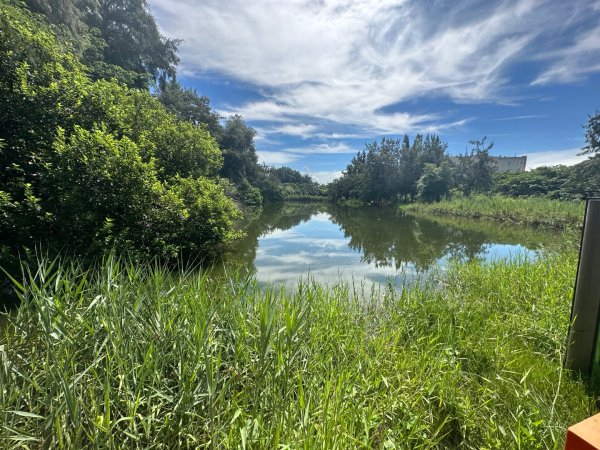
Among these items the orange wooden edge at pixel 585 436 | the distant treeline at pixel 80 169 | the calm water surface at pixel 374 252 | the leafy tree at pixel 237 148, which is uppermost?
the leafy tree at pixel 237 148

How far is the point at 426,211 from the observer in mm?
22000

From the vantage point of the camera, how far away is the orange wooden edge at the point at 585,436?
0.60 meters

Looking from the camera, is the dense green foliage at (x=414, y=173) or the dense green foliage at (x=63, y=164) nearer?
the dense green foliage at (x=63, y=164)

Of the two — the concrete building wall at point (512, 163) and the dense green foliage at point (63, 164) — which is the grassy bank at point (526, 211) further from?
the concrete building wall at point (512, 163)

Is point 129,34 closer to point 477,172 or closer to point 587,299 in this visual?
point 587,299

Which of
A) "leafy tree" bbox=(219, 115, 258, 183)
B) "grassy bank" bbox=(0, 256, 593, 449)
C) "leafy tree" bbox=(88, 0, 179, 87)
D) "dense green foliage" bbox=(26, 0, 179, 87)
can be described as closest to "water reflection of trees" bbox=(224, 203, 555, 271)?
"grassy bank" bbox=(0, 256, 593, 449)

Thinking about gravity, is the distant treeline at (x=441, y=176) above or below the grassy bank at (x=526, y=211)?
above

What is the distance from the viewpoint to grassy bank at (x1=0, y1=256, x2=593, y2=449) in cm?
131

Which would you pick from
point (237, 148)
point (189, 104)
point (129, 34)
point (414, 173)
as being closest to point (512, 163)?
point (414, 173)

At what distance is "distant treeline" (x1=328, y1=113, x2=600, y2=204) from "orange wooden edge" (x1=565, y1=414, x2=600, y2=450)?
54.6 feet

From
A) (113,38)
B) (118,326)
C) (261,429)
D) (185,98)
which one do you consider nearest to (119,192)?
(118,326)

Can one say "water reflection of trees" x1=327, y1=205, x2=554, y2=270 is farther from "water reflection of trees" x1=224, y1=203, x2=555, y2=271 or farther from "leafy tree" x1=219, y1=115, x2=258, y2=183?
"leafy tree" x1=219, y1=115, x2=258, y2=183

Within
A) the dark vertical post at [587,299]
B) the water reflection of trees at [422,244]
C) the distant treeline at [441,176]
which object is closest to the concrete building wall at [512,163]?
the distant treeline at [441,176]

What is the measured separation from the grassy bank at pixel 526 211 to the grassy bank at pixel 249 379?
10.7 meters
